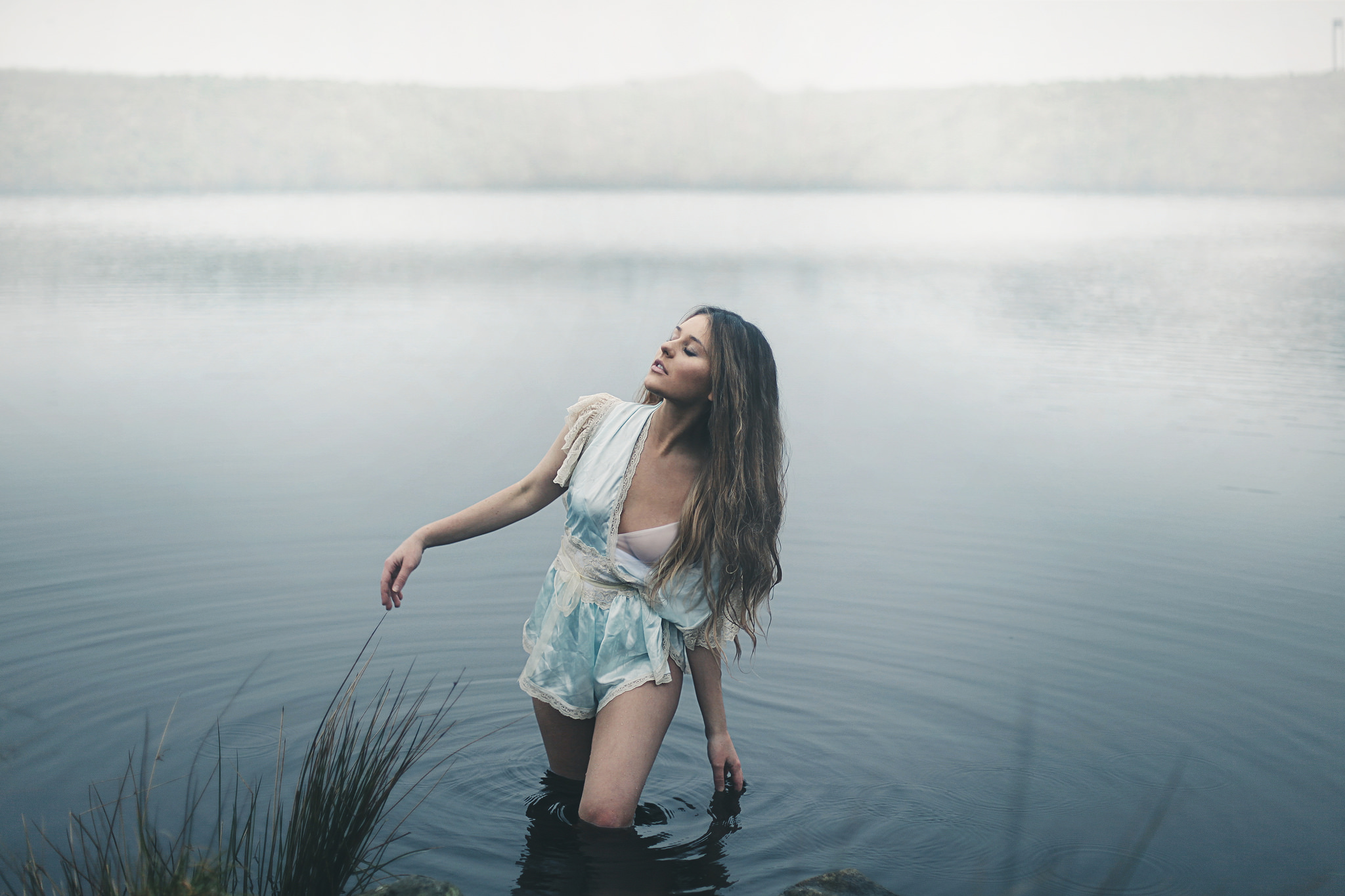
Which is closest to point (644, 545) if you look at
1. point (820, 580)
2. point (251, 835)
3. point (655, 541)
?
point (655, 541)

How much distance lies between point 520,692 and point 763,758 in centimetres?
82

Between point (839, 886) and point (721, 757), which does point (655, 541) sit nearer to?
point (721, 757)

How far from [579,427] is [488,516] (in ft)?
1.01

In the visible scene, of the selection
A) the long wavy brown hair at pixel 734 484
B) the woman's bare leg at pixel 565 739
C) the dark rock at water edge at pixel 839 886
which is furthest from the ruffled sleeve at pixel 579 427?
the dark rock at water edge at pixel 839 886

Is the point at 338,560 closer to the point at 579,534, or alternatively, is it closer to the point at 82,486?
the point at 82,486

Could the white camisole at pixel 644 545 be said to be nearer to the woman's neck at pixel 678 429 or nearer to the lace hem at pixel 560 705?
the woman's neck at pixel 678 429

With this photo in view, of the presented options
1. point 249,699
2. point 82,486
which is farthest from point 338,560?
point 82,486

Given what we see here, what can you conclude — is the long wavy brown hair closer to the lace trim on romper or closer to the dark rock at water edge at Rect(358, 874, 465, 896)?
the lace trim on romper

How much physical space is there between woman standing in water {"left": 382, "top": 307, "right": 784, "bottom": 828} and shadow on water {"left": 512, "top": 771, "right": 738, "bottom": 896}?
0.38ft

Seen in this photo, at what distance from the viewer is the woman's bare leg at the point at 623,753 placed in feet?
9.08

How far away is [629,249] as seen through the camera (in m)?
33.1

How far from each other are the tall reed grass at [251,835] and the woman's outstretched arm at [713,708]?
66cm

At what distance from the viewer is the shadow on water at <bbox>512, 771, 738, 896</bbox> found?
276 centimetres

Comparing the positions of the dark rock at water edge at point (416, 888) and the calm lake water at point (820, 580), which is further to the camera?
the calm lake water at point (820, 580)
